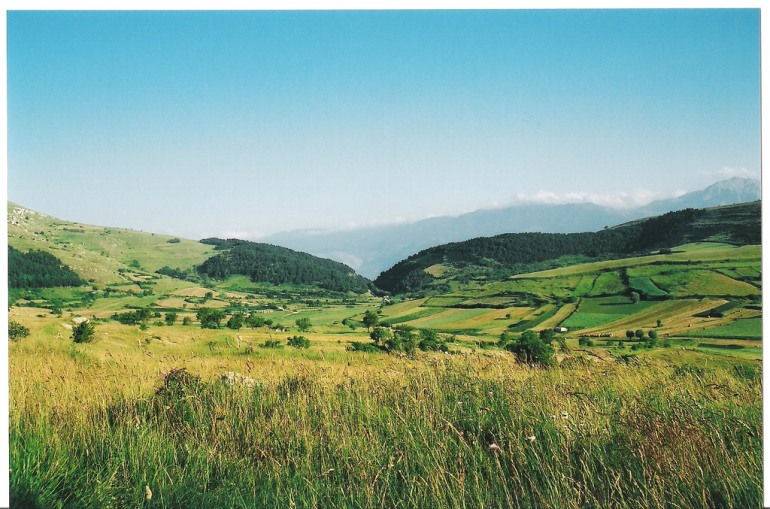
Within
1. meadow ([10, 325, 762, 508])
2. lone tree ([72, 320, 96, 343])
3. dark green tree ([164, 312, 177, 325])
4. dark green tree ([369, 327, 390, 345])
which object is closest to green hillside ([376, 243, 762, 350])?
dark green tree ([369, 327, 390, 345])

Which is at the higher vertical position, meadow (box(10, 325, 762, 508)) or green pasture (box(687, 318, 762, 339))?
green pasture (box(687, 318, 762, 339))

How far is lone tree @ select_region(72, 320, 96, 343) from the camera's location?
314 inches

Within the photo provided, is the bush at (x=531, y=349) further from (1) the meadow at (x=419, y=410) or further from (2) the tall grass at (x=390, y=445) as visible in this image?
(2) the tall grass at (x=390, y=445)

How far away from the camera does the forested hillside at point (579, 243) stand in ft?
25.2

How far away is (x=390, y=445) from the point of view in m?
3.70

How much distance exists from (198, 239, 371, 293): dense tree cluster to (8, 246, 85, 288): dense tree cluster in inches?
133

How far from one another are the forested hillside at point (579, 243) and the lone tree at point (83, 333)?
6417 mm

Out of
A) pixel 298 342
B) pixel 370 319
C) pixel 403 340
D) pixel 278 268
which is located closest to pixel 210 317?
pixel 298 342

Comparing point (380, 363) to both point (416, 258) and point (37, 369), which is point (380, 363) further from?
point (416, 258)

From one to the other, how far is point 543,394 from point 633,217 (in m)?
5.80

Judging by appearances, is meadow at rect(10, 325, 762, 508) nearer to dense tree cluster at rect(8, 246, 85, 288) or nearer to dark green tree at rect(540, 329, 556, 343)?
dark green tree at rect(540, 329, 556, 343)

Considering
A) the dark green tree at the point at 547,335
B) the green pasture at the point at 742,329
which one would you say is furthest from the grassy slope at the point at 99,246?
the green pasture at the point at 742,329

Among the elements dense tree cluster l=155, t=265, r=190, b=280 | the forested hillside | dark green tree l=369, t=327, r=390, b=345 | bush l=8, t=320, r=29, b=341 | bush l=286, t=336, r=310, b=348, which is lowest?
bush l=286, t=336, r=310, b=348

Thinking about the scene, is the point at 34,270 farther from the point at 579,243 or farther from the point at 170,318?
the point at 579,243
